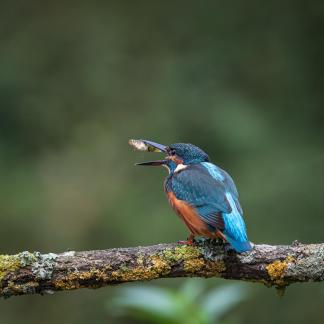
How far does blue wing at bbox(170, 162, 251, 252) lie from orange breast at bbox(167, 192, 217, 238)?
0.08 feet

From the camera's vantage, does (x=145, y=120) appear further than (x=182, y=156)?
Yes

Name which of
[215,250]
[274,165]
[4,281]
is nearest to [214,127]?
[274,165]

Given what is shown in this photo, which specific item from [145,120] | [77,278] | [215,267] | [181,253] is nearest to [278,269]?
[215,267]

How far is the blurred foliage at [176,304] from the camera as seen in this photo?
3.37 meters

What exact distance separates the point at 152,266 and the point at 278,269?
58 cm

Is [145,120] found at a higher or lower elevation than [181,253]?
higher

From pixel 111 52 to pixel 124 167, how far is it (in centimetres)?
158

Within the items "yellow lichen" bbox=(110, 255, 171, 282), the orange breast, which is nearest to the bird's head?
the orange breast

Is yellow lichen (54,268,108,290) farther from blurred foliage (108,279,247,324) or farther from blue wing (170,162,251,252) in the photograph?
blue wing (170,162,251,252)

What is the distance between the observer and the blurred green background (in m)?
7.28

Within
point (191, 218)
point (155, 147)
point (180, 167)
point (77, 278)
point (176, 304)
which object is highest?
point (155, 147)

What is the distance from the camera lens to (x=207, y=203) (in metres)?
4.00

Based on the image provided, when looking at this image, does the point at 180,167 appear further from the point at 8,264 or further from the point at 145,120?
the point at 145,120

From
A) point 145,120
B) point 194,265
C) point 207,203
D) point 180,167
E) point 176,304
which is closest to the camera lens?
point 176,304
